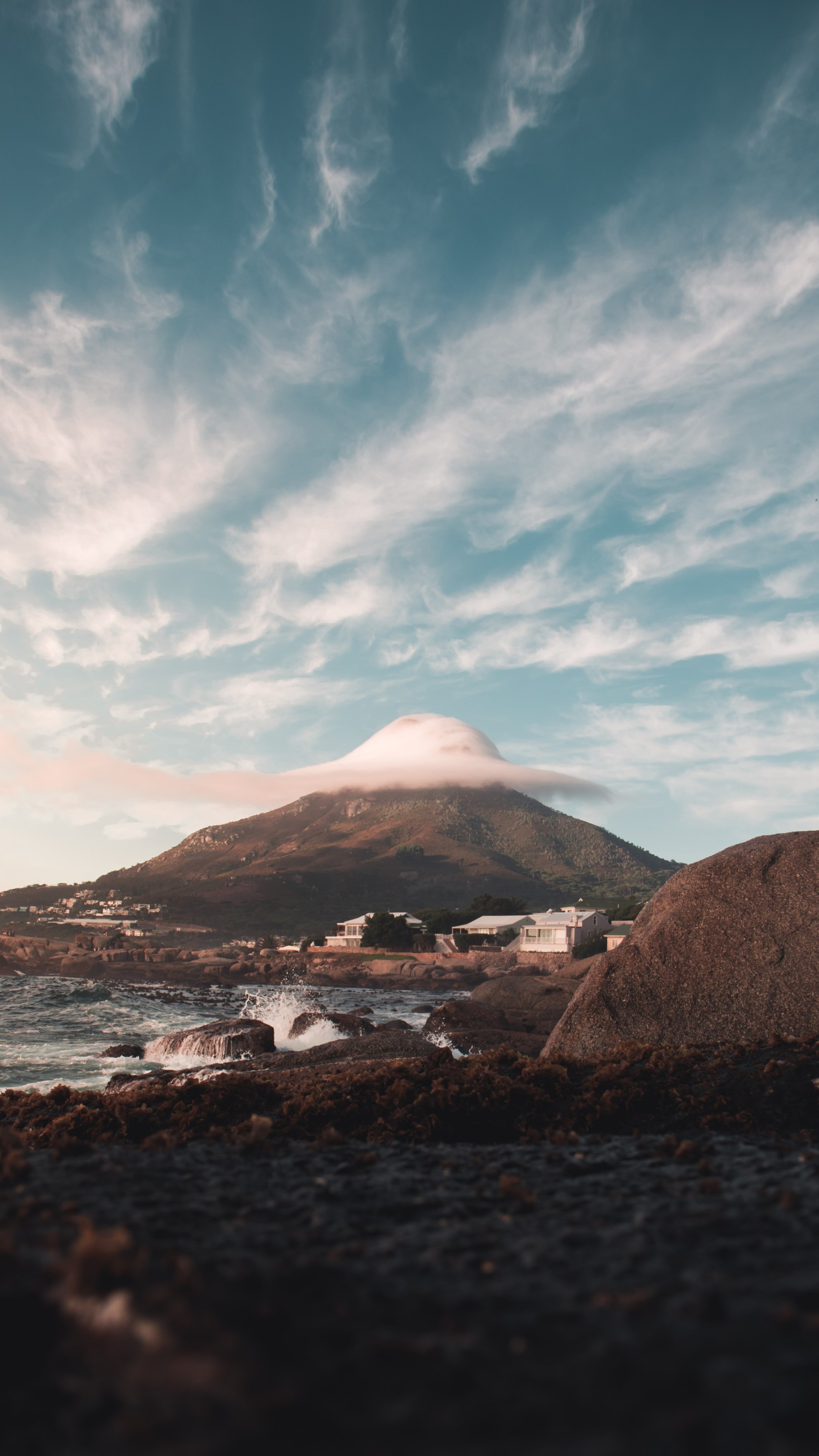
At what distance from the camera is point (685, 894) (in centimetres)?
1288

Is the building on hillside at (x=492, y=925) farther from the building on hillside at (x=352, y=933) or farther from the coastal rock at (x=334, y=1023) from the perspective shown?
the coastal rock at (x=334, y=1023)

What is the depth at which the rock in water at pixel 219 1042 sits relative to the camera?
2534 cm

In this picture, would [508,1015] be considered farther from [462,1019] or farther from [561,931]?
[561,931]

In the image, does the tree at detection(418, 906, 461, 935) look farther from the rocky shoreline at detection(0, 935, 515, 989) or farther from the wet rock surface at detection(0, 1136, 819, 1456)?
the wet rock surface at detection(0, 1136, 819, 1456)

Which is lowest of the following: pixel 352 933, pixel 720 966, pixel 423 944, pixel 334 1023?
pixel 423 944

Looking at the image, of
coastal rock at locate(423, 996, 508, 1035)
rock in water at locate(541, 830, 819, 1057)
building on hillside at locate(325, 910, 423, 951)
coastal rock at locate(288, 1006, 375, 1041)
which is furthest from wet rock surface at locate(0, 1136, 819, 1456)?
building on hillside at locate(325, 910, 423, 951)

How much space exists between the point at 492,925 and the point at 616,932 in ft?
98.8

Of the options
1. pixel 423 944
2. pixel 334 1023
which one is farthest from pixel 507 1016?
pixel 423 944

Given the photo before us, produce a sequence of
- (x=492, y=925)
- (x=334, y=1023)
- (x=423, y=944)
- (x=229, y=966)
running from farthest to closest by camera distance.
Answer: (x=492, y=925), (x=423, y=944), (x=229, y=966), (x=334, y=1023)

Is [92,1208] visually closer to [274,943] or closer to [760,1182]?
[760,1182]

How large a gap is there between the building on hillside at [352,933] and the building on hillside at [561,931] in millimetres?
22189

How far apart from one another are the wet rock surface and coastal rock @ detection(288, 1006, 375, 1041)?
87.2ft

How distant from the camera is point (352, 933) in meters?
125

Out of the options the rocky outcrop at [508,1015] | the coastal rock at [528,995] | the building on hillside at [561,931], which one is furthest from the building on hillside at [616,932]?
the coastal rock at [528,995]
